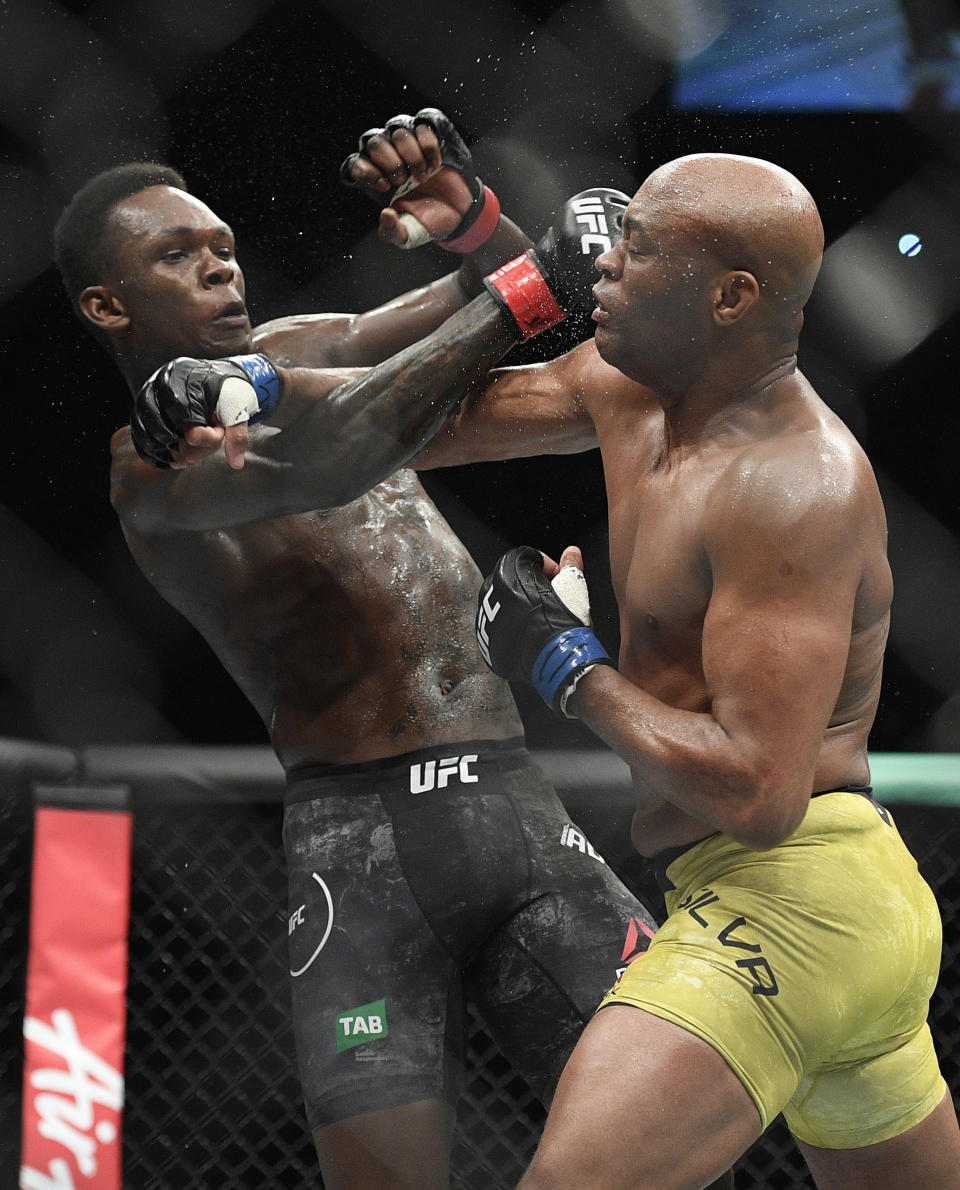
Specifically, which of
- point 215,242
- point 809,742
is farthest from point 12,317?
point 809,742

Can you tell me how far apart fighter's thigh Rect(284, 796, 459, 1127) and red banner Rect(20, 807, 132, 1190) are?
0.33 metres

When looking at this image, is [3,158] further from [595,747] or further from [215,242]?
[595,747]

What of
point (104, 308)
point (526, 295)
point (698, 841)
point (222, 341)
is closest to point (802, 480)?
point (698, 841)

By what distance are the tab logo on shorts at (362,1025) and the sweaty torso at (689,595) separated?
40 cm

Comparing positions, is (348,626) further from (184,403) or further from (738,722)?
(738,722)

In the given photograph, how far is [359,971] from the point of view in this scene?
180 centimetres

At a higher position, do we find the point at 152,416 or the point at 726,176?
the point at 726,176

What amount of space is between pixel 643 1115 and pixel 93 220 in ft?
5.03

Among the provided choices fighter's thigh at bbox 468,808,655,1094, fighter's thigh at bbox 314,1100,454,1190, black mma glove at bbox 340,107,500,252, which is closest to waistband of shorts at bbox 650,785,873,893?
fighter's thigh at bbox 468,808,655,1094

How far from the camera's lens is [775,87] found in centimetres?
317

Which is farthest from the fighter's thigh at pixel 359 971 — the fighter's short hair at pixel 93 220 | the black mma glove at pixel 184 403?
the fighter's short hair at pixel 93 220

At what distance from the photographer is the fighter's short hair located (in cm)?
214

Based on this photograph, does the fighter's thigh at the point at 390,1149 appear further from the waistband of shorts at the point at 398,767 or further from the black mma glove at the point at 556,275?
the black mma glove at the point at 556,275

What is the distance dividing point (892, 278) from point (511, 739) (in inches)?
91.6
